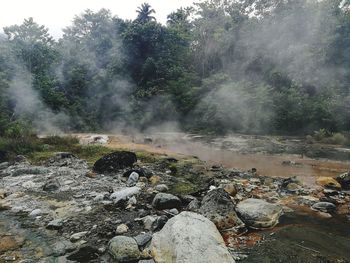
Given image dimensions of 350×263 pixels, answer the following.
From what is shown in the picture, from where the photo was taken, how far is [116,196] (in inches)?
266

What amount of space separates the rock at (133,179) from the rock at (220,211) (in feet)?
8.57

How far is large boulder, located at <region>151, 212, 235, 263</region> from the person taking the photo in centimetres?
391

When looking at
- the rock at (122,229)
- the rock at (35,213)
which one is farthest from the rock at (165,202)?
the rock at (35,213)

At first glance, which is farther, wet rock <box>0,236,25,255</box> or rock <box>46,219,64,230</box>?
rock <box>46,219,64,230</box>

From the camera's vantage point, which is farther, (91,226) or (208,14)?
(208,14)

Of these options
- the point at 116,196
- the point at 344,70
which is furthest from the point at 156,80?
the point at 116,196

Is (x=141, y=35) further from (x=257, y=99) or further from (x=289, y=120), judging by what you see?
(x=289, y=120)

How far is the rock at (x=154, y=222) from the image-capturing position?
5.31 metres

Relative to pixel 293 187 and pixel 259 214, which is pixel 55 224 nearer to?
pixel 259 214

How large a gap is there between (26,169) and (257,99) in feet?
53.5

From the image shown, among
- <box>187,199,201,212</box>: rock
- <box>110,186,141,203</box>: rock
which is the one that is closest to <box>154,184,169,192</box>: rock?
<box>110,186,141,203</box>: rock

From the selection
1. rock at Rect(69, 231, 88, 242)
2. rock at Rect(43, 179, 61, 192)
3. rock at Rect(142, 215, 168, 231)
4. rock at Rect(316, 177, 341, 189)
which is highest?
rock at Rect(316, 177, 341, 189)

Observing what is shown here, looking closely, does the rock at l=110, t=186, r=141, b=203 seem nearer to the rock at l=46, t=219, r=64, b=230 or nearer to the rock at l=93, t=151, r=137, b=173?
the rock at l=46, t=219, r=64, b=230

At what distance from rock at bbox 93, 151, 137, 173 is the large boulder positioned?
5.06 m
